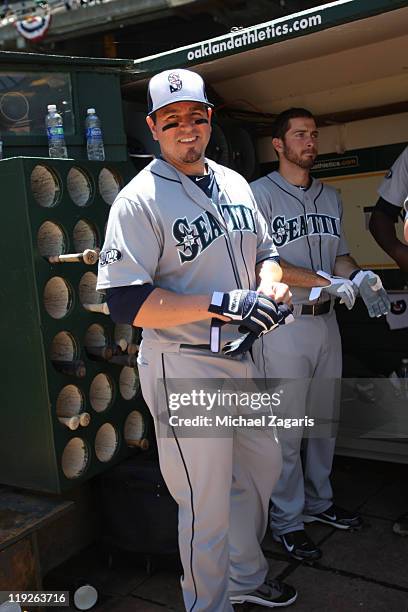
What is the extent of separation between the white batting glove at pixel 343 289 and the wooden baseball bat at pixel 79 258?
104 cm

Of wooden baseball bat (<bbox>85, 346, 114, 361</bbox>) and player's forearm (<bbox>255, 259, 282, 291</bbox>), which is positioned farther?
wooden baseball bat (<bbox>85, 346, 114, 361</bbox>)

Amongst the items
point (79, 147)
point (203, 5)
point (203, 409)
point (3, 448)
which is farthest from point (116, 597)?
point (203, 5)

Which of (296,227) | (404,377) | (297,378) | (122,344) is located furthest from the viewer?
(404,377)

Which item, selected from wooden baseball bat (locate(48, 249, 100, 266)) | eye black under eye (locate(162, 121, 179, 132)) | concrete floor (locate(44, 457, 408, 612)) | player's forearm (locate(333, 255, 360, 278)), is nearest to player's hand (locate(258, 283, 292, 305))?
eye black under eye (locate(162, 121, 179, 132))

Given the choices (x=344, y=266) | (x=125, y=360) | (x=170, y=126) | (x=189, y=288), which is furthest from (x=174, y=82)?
(x=344, y=266)

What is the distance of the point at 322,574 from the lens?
290 centimetres

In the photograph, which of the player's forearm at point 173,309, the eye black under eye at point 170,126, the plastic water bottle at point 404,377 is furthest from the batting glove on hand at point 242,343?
the plastic water bottle at point 404,377

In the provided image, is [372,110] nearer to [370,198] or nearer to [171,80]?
[370,198]

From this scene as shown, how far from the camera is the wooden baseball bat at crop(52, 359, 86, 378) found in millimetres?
2807

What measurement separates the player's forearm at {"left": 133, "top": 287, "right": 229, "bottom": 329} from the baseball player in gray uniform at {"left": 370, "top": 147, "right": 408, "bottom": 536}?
1.59 meters

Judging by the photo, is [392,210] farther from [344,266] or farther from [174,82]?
[174,82]

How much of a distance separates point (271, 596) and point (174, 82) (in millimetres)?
1941

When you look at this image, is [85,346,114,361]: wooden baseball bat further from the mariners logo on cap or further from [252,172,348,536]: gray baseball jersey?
the mariners logo on cap

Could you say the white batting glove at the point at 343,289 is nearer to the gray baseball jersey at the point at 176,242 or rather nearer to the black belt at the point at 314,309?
the black belt at the point at 314,309
